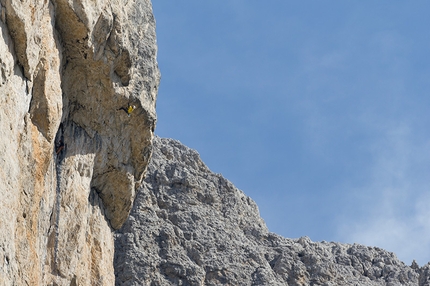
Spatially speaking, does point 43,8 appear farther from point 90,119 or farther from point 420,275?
point 420,275

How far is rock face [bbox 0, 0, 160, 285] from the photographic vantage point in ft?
78.3

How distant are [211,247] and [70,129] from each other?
1110 inches

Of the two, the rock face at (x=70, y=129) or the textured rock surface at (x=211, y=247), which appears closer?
the rock face at (x=70, y=129)

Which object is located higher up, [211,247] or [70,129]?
[211,247]

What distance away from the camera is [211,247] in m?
58.7

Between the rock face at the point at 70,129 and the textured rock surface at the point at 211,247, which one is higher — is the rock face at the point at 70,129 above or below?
below

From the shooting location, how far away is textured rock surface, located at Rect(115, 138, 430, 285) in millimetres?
55438

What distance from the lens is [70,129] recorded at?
31.8m

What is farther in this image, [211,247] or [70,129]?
[211,247]

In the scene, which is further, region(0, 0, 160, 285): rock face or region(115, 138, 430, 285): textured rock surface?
region(115, 138, 430, 285): textured rock surface

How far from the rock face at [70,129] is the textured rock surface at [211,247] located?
19722 millimetres

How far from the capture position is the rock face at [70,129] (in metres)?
23.9

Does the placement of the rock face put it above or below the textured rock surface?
below

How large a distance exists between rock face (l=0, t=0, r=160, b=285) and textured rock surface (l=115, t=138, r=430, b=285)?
19.7 m
